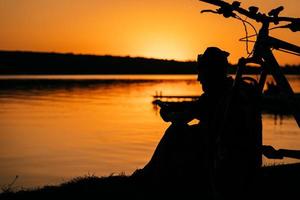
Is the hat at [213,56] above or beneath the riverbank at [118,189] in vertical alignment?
above

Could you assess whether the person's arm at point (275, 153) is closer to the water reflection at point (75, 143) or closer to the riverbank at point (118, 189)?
the riverbank at point (118, 189)

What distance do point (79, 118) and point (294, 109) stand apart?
46.6 metres

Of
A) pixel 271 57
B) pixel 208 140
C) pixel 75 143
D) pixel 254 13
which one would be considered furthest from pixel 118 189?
pixel 75 143

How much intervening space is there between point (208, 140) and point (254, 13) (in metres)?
1.49

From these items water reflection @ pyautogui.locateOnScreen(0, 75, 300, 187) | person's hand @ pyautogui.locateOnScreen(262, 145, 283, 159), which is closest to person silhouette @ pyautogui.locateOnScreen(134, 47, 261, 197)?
person's hand @ pyautogui.locateOnScreen(262, 145, 283, 159)

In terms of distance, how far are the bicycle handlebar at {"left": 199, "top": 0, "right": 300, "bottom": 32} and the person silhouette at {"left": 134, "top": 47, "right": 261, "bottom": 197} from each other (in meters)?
0.41

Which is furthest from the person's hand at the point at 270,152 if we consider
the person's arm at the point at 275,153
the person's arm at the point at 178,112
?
the person's arm at the point at 178,112

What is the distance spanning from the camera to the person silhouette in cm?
496

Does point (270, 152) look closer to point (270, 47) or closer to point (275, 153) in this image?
point (275, 153)

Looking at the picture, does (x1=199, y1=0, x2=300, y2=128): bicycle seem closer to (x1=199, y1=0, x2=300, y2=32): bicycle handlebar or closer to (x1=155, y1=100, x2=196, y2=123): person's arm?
(x1=199, y1=0, x2=300, y2=32): bicycle handlebar

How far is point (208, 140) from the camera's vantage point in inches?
206

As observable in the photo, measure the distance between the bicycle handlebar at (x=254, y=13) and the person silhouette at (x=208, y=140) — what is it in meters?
0.41

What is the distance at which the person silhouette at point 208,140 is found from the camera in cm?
496

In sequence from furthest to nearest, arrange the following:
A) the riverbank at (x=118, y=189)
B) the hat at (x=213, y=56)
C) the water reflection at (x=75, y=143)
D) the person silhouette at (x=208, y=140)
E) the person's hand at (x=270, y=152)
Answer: the water reflection at (x=75, y=143)
the riverbank at (x=118, y=189)
the person's hand at (x=270, y=152)
the hat at (x=213, y=56)
the person silhouette at (x=208, y=140)
